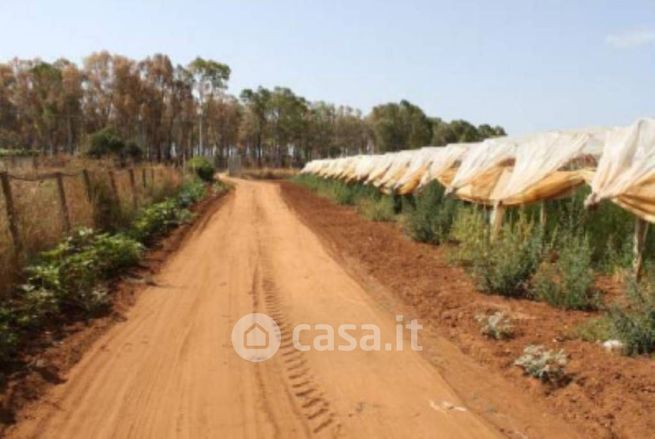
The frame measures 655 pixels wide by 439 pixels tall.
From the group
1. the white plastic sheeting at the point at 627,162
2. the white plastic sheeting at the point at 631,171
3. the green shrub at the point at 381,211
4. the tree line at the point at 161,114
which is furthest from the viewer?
the tree line at the point at 161,114

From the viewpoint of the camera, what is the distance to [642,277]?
806cm

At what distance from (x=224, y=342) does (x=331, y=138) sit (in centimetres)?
8675

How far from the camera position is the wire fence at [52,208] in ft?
26.2

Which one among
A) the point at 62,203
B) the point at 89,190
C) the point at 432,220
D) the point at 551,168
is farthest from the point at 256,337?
the point at 432,220

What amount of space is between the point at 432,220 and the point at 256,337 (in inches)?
297

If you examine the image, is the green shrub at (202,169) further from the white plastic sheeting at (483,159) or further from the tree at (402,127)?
the tree at (402,127)

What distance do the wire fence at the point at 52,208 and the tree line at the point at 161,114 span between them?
127ft

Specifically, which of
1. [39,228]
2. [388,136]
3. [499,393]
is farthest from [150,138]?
[499,393]

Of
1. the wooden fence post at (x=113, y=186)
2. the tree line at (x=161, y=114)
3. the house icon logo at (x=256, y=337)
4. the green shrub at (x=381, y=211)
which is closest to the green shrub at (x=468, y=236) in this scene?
the house icon logo at (x=256, y=337)

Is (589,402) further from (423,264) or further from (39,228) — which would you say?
(39,228)

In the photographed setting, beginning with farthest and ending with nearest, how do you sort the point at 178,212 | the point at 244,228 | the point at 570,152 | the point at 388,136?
the point at 388,136
the point at 178,212
the point at 244,228
the point at 570,152

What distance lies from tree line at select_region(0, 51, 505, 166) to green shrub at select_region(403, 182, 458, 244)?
4030 cm

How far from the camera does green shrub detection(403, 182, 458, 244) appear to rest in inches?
518

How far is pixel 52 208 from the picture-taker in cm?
974
